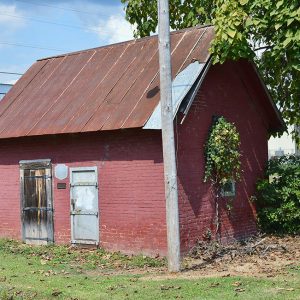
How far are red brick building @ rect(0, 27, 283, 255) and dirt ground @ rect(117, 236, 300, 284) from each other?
0.51 meters

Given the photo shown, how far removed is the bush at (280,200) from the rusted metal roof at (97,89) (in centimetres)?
420

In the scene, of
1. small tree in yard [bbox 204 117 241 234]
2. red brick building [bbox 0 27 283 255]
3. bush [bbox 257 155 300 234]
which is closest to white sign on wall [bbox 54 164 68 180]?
red brick building [bbox 0 27 283 255]

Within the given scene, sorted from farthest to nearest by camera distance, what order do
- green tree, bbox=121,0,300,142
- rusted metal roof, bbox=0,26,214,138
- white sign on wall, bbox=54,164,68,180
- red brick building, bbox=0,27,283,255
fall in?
white sign on wall, bbox=54,164,68,180 → rusted metal roof, bbox=0,26,214,138 → red brick building, bbox=0,27,283,255 → green tree, bbox=121,0,300,142

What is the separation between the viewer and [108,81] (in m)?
14.7

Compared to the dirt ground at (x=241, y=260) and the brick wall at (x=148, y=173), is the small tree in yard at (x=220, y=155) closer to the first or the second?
the brick wall at (x=148, y=173)

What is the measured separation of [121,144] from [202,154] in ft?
6.22

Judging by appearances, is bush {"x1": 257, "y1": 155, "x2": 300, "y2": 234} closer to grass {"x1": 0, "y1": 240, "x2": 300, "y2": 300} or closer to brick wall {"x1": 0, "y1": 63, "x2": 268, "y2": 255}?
brick wall {"x1": 0, "y1": 63, "x2": 268, "y2": 255}

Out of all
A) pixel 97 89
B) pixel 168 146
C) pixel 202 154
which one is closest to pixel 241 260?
pixel 202 154

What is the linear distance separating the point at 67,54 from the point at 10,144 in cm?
346

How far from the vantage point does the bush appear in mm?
14922

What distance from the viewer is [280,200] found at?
49.6ft

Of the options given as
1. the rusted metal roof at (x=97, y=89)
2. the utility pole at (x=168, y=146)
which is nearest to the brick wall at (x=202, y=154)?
the rusted metal roof at (x=97, y=89)

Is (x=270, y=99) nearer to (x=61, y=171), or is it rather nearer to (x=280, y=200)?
(x=280, y=200)

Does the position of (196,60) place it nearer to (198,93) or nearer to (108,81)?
(198,93)
